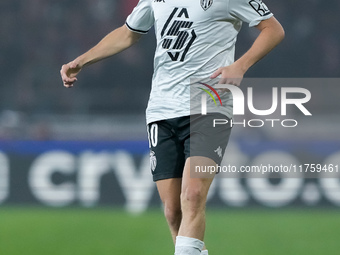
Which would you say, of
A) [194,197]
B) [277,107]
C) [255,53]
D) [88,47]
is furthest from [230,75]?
[88,47]

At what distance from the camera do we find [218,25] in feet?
13.0

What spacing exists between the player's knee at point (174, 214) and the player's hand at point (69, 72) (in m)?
0.90

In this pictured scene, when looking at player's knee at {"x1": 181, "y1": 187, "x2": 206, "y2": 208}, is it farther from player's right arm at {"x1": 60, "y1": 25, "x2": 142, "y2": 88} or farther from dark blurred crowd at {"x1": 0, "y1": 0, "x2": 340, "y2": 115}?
dark blurred crowd at {"x1": 0, "y1": 0, "x2": 340, "y2": 115}

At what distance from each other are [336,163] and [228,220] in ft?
4.63

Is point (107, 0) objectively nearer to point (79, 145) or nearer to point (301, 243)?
point (79, 145)

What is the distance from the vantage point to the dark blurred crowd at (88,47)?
32.2 ft

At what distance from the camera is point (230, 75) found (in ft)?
11.8

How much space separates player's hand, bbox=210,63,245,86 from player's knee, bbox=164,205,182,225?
2.56 feet

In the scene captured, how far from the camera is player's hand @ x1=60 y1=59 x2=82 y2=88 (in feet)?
13.9

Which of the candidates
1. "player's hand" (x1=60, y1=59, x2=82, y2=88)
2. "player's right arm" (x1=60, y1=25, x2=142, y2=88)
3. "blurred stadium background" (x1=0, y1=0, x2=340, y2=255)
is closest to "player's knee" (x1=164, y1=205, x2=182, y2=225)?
"player's hand" (x1=60, y1=59, x2=82, y2=88)

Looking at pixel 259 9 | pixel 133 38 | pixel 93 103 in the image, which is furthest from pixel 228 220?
pixel 259 9

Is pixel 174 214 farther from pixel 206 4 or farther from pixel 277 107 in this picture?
pixel 277 107

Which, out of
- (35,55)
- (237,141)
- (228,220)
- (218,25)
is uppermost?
(218,25)

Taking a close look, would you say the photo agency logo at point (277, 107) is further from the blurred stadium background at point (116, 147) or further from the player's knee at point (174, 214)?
the player's knee at point (174, 214)
